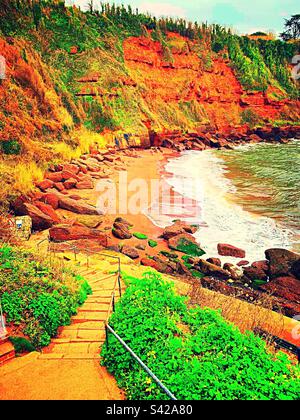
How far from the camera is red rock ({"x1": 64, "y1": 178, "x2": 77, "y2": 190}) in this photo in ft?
61.2

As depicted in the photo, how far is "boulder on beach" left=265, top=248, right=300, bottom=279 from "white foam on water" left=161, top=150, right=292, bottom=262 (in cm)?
57

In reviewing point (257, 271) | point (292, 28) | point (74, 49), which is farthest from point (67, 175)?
point (292, 28)

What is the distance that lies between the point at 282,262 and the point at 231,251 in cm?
190

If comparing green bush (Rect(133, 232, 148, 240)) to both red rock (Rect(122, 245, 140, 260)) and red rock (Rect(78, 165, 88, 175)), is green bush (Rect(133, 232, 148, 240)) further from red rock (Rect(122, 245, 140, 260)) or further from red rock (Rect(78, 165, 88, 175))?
red rock (Rect(78, 165, 88, 175))

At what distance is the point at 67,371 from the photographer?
4871 millimetres

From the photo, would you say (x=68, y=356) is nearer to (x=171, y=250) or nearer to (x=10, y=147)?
(x=171, y=250)

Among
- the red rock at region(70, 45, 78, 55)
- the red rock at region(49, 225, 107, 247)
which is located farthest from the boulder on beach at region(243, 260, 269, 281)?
the red rock at region(70, 45, 78, 55)

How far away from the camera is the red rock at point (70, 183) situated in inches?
735

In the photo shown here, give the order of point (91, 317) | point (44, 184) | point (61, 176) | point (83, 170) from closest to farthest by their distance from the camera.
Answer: point (91, 317), point (44, 184), point (61, 176), point (83, 170)

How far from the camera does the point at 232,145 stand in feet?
151

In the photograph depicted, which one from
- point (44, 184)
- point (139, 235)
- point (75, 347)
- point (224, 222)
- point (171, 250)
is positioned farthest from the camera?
point (44, 184)
